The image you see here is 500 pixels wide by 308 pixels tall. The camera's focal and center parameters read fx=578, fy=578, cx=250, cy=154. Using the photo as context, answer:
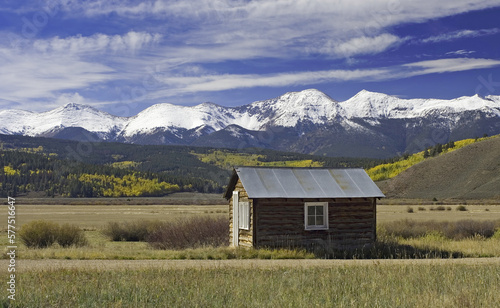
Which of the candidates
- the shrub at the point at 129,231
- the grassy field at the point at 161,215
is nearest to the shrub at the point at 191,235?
the shrub at the point at 129,231

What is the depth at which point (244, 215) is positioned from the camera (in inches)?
994

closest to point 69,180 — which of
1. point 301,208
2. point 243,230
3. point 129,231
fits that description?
point 129,231

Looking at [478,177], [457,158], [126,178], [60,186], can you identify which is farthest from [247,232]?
[126,178]

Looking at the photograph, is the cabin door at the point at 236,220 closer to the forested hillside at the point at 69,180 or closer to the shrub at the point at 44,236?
the shrub at the point at 44,236

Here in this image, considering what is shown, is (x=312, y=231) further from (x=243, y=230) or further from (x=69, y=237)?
(x=69, y=237)

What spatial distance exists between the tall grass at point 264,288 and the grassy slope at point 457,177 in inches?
3040

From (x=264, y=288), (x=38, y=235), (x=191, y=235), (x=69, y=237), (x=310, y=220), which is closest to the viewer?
(x=264, y=288)

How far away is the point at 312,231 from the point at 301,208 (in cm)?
110

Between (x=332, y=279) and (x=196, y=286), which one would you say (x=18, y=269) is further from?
(x=332, y=279)

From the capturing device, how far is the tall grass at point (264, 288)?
39.0 feet

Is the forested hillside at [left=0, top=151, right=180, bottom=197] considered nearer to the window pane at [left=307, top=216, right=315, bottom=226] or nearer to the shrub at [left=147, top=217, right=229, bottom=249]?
the shrub at [left=147, top=217, right=229, bottom=249]

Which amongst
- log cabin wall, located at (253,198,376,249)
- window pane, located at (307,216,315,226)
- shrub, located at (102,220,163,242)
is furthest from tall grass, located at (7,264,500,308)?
shrub, located at (102,220,163,242)

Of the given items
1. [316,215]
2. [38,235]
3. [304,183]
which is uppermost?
[304,183]

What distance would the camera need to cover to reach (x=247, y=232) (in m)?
24.8
